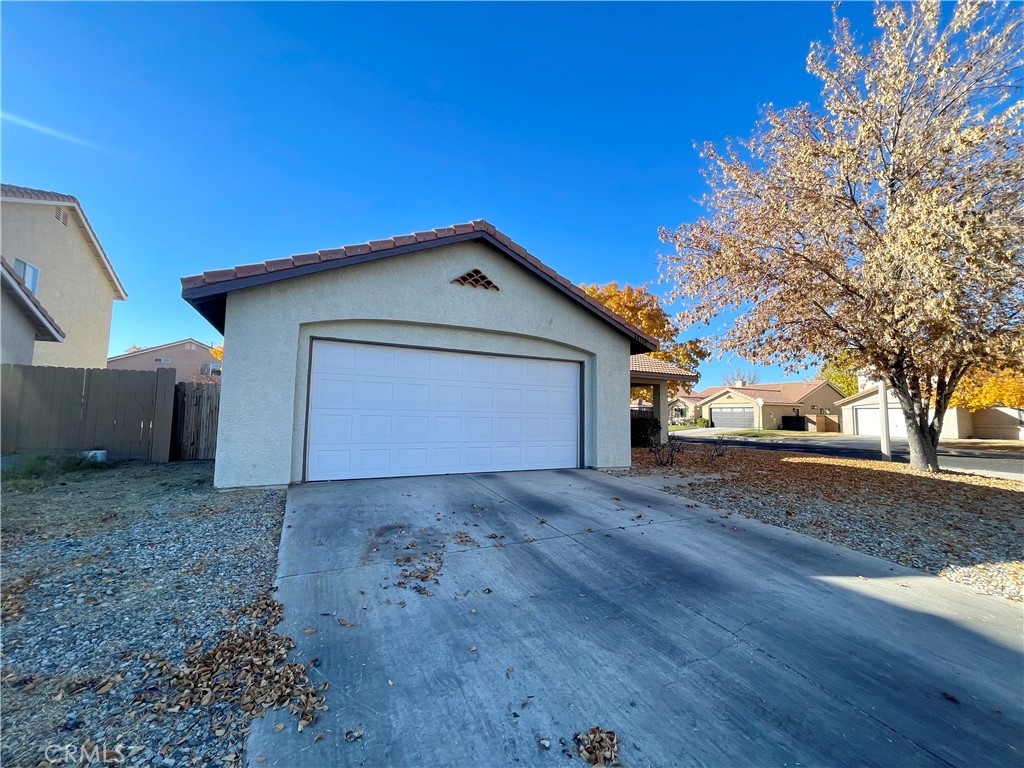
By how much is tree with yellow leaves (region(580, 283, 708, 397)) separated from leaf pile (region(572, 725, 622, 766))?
23.3 m

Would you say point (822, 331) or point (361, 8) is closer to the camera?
point (361, 8)

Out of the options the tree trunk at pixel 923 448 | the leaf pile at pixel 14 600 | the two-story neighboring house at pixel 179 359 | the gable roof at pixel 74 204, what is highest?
the gable roof at pixel 74 204

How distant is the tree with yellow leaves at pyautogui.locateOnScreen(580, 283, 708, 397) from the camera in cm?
2450

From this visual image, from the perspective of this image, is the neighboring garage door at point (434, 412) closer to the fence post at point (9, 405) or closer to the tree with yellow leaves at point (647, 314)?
the fence post at point (9, 405)

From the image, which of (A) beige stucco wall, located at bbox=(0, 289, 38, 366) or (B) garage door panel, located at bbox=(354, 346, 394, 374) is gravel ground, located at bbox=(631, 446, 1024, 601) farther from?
(A) beige stucco wall, located at bbox=(0, 289, 38, 366)

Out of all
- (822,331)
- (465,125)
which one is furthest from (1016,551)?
(465,125)

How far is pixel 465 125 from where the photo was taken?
1109 centimetres

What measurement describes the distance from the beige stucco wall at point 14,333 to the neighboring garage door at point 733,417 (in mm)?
47400

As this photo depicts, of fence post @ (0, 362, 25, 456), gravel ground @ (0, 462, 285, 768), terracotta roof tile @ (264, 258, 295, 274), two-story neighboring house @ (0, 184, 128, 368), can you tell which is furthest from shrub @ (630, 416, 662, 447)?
two-story neighboring house @ (0, 184, 128, 368)

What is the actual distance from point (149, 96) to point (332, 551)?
9210 mm

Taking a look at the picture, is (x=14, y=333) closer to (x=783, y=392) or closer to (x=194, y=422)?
(x=194, y=422)

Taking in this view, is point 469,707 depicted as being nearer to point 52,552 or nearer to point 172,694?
point 172,694

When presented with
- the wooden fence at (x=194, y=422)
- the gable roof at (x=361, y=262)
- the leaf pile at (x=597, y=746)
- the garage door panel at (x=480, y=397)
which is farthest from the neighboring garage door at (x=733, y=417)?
the leaf pile at (x=597, y=746)

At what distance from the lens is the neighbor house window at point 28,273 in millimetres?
12812
